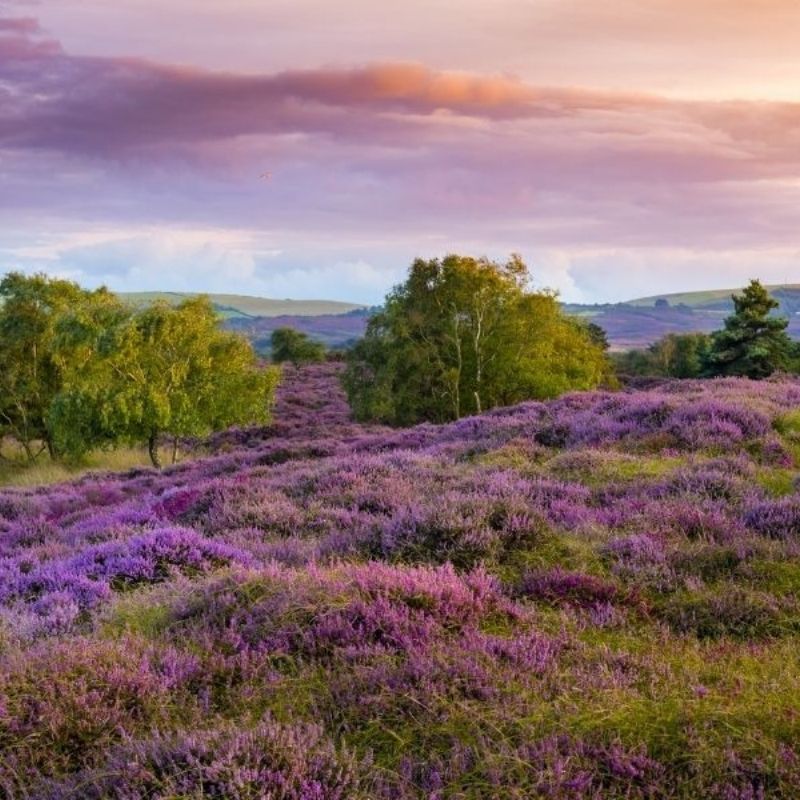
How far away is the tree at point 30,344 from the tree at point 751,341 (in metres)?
35.4

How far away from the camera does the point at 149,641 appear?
16.8 feet

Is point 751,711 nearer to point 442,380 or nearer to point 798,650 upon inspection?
point 798,650

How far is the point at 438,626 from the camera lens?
5.21 meters

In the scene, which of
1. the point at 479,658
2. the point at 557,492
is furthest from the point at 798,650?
the point at 557,492

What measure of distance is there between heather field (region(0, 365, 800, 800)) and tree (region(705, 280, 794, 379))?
128ft

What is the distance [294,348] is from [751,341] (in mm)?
48644

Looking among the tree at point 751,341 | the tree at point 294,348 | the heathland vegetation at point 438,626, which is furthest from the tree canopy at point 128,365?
the tree at point 294,348

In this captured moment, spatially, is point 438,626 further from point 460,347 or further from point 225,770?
point 460,347

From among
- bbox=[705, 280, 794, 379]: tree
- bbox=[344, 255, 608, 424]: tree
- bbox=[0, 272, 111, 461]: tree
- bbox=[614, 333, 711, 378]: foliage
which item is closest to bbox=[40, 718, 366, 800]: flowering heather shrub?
bbox=[0, 272, 111, 461]: tree

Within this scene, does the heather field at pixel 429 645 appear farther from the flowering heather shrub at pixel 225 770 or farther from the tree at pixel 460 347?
the tree at pixel 460 347

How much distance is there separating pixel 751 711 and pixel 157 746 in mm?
2817

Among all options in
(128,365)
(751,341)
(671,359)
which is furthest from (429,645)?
(671,359)

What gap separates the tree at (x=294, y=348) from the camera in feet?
274

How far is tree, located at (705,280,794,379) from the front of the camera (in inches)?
1853
